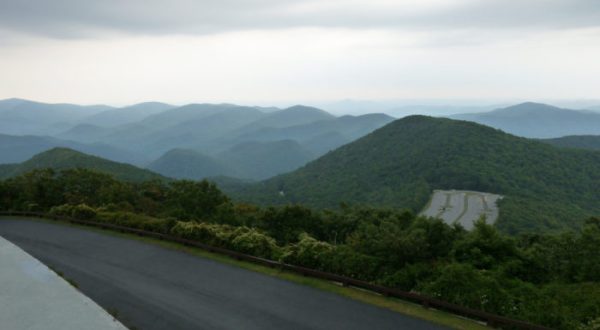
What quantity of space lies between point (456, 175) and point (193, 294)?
15498 centimetres

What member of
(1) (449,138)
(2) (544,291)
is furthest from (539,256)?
(1) (449,138)

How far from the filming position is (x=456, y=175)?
158m

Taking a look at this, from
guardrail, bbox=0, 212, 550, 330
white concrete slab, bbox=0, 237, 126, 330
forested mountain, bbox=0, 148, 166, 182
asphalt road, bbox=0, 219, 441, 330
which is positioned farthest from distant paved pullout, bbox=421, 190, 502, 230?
white concrete slab, bbox=0, 237, 126, 330

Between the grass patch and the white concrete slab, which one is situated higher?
the grass patch

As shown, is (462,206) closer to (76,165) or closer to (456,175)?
(456,175)

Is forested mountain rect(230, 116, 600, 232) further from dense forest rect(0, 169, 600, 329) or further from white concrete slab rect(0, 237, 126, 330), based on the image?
white concrete slab rect(0, 237, 126, 330)

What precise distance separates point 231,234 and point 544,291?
52.0 feet

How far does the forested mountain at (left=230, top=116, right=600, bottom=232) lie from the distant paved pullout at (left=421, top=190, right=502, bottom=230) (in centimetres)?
362

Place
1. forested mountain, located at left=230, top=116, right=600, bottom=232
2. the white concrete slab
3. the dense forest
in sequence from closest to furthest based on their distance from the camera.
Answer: the white concrete slab → the dense forest → forested mountain, located at left=230, top=116, right=600, bottom=232

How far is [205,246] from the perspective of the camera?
2408 cm

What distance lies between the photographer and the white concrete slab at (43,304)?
1394cm

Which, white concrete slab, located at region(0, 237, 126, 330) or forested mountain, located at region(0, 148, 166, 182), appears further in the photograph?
forested mountain, located at region(0, 148, 166, 182)

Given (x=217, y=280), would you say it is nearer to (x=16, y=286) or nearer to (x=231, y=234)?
(x=231, y=234)

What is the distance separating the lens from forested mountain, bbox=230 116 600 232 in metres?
133
